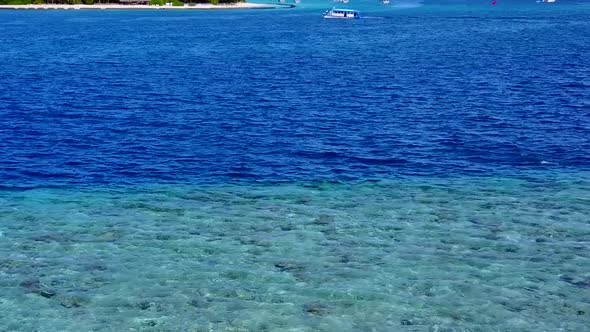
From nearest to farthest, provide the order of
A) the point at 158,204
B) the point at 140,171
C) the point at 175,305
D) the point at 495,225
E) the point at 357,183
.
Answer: the point at 175,305 < the point at 495,225 < the point at 158,204 < the point at 357,183 < the point at 140,171

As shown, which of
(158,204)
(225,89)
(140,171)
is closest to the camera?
(158,204)

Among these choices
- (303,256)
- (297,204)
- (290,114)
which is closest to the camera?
(303,256)

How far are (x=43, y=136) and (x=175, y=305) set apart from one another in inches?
1555

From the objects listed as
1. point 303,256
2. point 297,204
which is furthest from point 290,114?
point 303,256

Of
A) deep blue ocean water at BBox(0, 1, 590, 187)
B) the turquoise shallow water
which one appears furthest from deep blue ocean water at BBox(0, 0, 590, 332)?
deep blue ocean water at BBox(0, 1, 590, 187)

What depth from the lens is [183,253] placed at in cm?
3944

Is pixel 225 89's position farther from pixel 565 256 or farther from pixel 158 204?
pixel 565 256

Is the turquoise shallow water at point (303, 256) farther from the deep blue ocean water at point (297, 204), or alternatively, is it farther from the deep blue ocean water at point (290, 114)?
the deep blue ocean water at point (290, 114)

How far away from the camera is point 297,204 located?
47.5 m

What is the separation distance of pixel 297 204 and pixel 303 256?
9010 millimetres

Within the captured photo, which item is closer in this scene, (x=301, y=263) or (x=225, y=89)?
(x=301, y=263)

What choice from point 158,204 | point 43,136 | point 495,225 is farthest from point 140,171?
point 495,225

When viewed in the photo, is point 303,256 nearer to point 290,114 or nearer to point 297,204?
point 297,204

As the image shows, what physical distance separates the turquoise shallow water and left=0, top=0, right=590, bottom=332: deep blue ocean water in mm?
138
